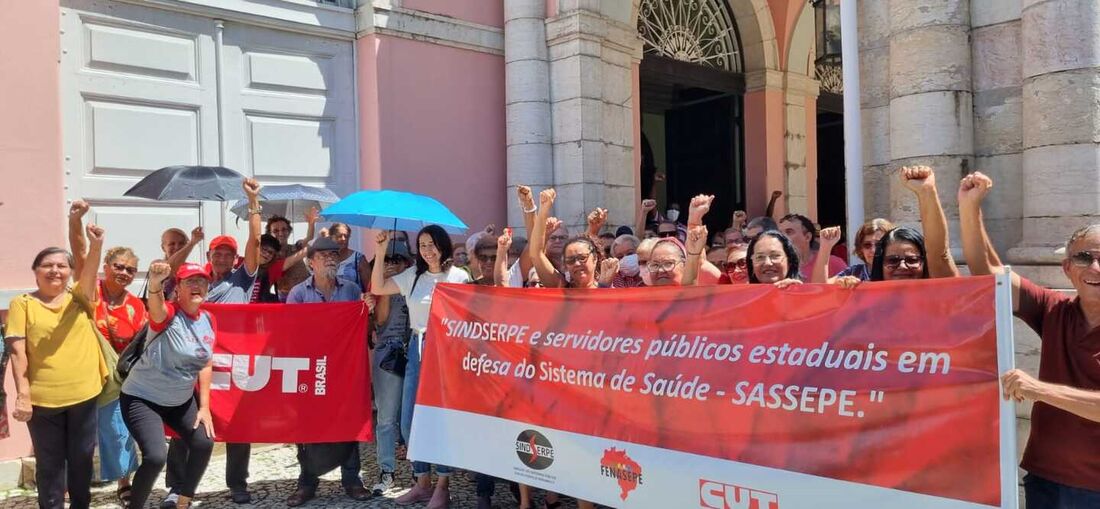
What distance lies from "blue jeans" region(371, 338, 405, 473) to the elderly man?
210mm

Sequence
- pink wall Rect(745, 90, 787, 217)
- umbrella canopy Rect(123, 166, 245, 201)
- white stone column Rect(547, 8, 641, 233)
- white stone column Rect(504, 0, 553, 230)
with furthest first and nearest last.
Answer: pink wall Rect(745, 90, 787, 217)
white stone column Rect(504, 0, 553, 230)
white stone column Rect(547, 8, 641, 233)
umbrella canopy Rect(123, 166, 245, 201)

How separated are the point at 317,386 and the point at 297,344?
0.30 meters

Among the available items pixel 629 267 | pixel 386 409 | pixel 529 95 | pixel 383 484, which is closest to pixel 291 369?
pixel 386 409

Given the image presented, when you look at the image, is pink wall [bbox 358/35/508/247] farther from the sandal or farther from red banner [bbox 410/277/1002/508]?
red banner [bbox 410/277/1002/508]

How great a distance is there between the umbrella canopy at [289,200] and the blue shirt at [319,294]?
1.37m

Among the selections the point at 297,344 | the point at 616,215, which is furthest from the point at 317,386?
the point at 616,215

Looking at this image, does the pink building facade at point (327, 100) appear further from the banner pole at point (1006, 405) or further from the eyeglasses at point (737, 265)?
the banner pole at point (1006, 405)

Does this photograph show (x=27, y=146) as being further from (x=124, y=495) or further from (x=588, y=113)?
(x=588, y=113)

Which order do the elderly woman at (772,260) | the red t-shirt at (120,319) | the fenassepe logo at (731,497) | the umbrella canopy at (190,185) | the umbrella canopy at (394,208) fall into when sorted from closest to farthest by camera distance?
the fenassepe logo at (731,497)
the elderly woman at (772,260)
the red t-shirt at (120,319)
the umbrella canopy at (394,208)
the umbrella canopy at (190,185)

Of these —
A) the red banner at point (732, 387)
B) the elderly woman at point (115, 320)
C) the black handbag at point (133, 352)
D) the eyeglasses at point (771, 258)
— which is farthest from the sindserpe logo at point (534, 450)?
the elderly woman at point (115, 320)

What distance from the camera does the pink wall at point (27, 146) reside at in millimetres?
5977

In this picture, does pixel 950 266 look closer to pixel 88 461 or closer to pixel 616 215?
pixel 88 461

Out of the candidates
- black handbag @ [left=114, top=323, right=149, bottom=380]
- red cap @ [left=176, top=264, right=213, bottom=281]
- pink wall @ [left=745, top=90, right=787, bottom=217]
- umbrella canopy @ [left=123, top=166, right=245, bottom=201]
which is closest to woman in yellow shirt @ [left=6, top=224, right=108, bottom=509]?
black handbag @ [left=114, top=323, right=149, bottom=380]

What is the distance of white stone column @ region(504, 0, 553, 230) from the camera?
8852 millimetres
